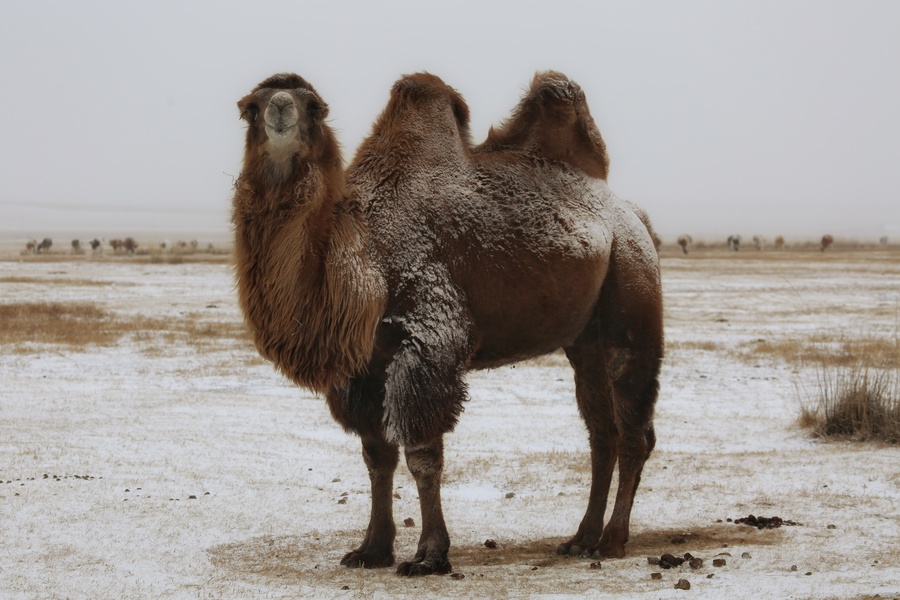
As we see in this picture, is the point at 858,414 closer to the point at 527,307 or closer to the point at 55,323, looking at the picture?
the point at 527,307

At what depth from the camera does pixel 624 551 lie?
6.55 metres

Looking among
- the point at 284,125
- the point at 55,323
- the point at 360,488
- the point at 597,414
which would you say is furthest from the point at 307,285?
the point at 55,323

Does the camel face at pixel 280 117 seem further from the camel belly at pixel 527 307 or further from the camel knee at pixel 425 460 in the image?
the camel knee at pixel 425 460

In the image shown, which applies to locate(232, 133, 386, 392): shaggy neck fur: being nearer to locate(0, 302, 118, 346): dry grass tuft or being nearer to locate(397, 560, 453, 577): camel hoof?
locate(397, 560, 453, 577): camel hoof

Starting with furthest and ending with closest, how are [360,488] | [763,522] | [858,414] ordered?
[858,414]
[360,488]
[763,522]

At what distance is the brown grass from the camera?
17.1 meters

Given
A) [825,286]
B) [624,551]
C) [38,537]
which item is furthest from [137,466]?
[825,286]

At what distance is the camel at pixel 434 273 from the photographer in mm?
5676

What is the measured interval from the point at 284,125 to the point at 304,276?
0.84 metres

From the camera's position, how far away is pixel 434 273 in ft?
19.5

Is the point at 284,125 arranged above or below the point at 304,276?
above

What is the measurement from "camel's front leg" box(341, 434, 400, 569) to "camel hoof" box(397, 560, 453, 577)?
1.04ft

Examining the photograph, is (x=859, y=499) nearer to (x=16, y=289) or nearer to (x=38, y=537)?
(x=38, y=537)

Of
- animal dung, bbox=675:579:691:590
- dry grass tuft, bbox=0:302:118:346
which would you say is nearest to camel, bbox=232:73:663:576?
animal dung, bbox=675:579:691:590
